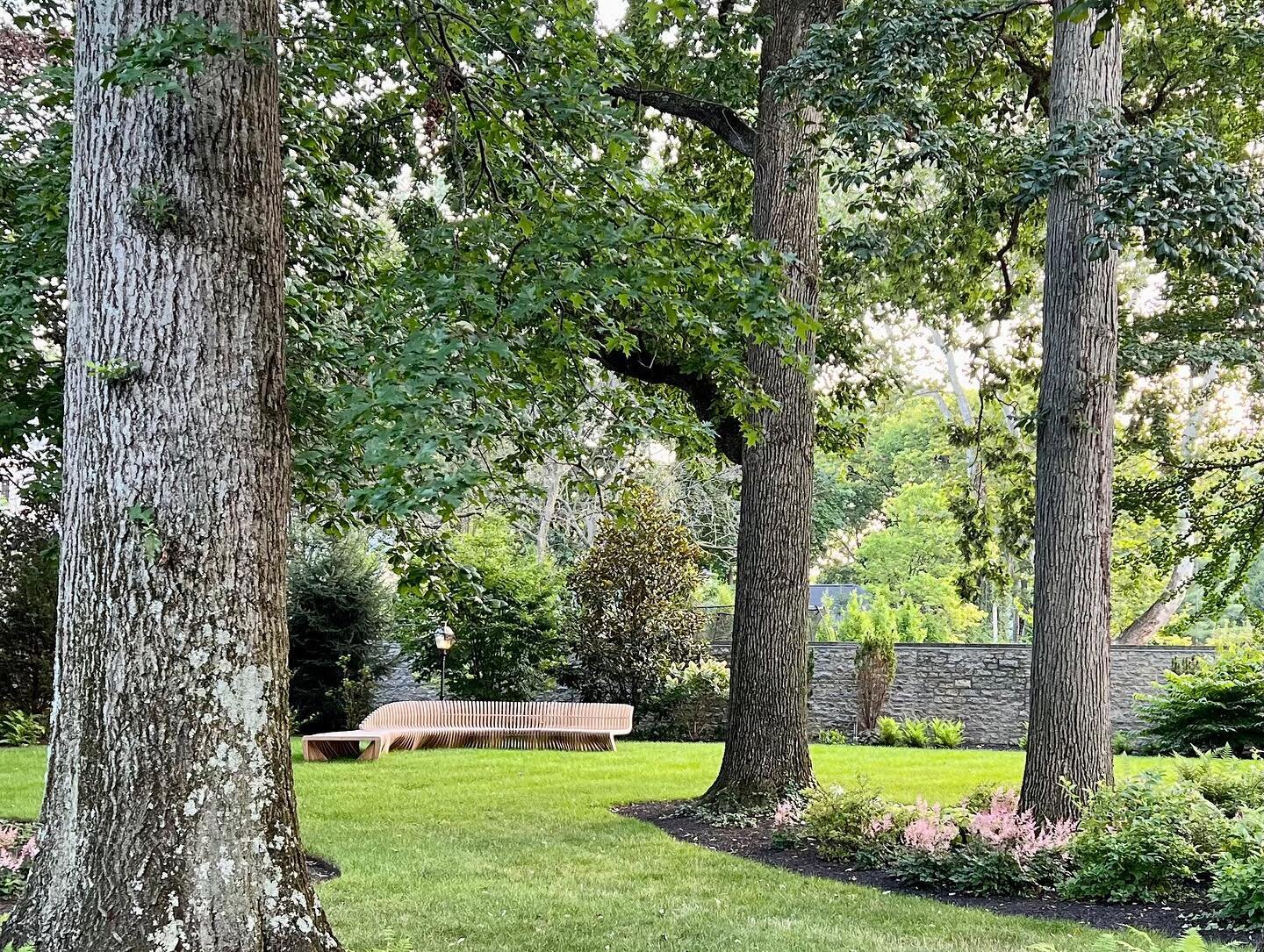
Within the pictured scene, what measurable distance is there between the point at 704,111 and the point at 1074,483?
5.12m

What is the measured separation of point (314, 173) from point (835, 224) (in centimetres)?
450

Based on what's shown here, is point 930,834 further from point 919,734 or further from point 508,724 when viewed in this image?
point 919,734

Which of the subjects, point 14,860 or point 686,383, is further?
point 686,383

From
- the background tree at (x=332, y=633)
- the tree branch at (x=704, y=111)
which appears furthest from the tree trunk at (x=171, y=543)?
the background tree at (x=332, y=633)

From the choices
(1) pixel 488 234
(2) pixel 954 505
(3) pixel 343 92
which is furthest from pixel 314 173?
(2) pixel 954 505

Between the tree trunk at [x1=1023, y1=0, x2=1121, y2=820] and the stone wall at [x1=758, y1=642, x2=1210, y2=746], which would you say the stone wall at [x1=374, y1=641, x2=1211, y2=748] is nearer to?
the stone wall at [x1=758, y1=642, x2=1210, y2=746]

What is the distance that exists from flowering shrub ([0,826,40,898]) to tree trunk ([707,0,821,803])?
4.92 m

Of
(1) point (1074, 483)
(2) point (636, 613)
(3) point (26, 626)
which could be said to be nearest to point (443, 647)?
(2) point (636, 613)

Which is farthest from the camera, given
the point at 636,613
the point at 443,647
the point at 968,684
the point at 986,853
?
the point at 636,613

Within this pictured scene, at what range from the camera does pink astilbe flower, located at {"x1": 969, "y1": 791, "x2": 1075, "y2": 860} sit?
608 cm

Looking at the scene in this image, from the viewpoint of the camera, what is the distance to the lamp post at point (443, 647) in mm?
14157

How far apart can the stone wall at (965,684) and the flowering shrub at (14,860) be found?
10475 millimetres

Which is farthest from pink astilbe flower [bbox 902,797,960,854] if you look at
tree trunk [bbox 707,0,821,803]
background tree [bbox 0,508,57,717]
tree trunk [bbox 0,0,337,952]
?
background tree [bbox 0,508,57,717]

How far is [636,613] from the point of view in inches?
645
